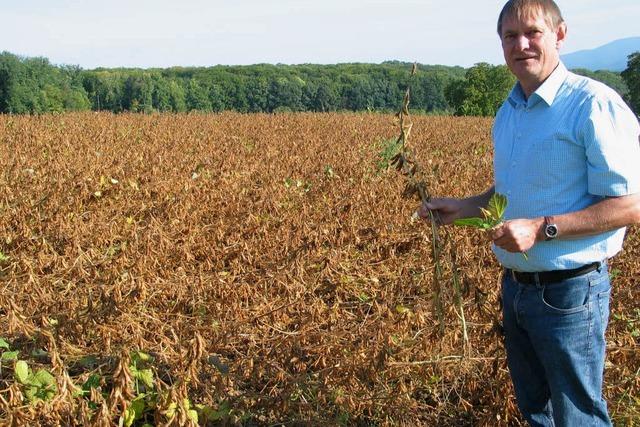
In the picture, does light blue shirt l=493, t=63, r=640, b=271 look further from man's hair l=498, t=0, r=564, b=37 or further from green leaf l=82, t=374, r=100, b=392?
green leaf l=82, t=374, r=100, b=392

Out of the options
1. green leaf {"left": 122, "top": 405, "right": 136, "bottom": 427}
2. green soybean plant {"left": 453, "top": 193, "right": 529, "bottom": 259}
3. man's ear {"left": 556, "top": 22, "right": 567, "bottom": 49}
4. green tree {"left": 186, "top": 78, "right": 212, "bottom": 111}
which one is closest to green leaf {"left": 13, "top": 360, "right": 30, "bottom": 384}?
green leaf {"left": 122, "top": 405, "right": 136, "bottom": 427}

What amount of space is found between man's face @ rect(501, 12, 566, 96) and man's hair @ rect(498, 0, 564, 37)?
1cm

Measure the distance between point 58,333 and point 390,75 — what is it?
160 ft

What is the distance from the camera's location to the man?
203 cm

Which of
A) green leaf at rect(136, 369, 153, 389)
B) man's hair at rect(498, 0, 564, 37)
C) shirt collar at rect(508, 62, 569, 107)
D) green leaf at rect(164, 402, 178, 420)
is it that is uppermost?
man's hair at rect(498, 0, 564, 37)

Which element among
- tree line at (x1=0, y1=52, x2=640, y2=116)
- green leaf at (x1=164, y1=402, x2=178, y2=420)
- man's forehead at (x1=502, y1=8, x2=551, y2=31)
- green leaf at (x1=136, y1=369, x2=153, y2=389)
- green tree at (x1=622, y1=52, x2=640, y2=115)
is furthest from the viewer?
green tree at (x1=622, y1=52, x2=640, y2=115)

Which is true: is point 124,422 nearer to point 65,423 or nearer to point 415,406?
point 65,423

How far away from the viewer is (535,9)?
215 centimetres

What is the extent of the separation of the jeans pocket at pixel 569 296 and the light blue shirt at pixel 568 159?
0.07m

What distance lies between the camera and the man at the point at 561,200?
2.03 meters

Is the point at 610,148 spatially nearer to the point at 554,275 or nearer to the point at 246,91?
the point at 554,275

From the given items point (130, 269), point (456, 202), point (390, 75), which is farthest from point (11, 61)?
point (456, 202)

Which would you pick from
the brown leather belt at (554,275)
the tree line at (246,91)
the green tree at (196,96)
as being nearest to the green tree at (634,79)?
the tree line at (246,91)

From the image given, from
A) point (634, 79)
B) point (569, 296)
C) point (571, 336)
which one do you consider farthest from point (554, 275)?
point (634, 79)
